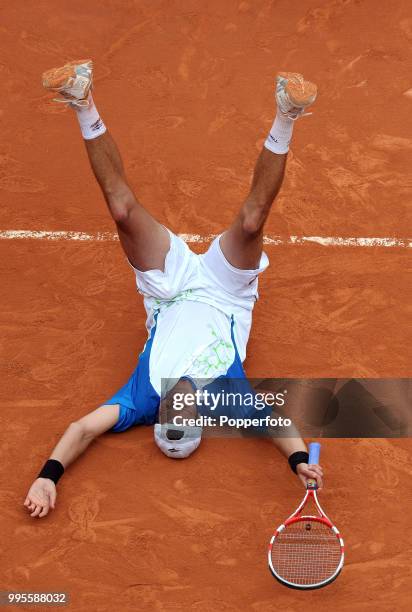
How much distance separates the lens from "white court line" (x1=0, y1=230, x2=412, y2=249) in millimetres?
8766

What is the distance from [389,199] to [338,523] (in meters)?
3.11

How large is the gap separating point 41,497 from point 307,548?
1.68m

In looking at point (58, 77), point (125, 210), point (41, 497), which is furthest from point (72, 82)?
point (41, 497)

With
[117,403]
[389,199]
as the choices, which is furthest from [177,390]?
[389,199]

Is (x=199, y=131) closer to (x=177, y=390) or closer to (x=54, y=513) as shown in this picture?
(x=177, y=390)

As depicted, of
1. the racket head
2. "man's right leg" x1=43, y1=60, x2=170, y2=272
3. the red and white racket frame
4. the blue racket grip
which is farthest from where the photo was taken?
"man's right leg" x1=43, y1=60, x2=170, y2=272

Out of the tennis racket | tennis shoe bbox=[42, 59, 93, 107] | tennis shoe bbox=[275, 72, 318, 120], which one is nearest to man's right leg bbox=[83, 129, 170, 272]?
tennis shoe bbox=[42, 59, 93, 107]

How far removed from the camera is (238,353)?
24.7 feet

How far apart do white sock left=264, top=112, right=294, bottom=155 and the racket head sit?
7.50 feet

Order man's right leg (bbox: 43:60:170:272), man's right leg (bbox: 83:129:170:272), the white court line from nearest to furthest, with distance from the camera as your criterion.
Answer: man's right leg (bbox: 43:60:170:272), man's right leg (bbox: 83:129:170:272), the white court line

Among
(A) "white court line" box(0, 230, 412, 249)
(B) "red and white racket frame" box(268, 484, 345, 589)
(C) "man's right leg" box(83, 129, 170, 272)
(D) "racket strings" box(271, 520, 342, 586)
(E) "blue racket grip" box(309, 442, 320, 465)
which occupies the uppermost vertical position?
(C) "man's right leg" box(83, 129, 170, 272)

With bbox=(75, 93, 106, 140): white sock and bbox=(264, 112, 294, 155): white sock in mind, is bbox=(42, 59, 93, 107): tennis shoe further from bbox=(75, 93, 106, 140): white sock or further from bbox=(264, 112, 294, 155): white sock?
bbox=(264, 112, 294, 155): white sock

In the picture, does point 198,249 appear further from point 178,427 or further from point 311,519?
point 311,519

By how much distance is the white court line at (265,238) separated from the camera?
28.8 ft
